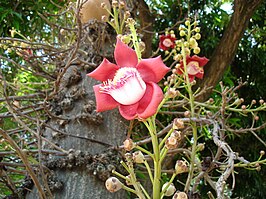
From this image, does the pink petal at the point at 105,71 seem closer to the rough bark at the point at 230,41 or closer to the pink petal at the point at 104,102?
the pink petal at the point at 104,102

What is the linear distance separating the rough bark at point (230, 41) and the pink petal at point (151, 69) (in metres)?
1.36

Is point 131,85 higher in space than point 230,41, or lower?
lower

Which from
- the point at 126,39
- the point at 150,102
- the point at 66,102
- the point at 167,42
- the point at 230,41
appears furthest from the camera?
the point at 230,41

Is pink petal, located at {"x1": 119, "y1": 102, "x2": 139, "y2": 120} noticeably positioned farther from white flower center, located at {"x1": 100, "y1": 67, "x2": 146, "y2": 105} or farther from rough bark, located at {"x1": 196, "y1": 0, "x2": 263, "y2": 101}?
rough bark, located at {"x1": 196, "y1": 0, "x2": 263, "y2": 101}

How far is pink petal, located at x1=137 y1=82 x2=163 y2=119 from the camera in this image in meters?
0.50

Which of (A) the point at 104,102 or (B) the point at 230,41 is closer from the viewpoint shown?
(A) the point at 104,102

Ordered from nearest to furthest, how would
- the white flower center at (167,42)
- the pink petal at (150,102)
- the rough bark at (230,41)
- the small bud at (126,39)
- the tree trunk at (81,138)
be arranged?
the pink petal at (150,102) → the small bud at (126,39) → the tree trunk at (81,138) → the white flower center at (167,42) → the rough bark at (230,41)

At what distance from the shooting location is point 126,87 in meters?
0.56

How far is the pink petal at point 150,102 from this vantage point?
1.65ft

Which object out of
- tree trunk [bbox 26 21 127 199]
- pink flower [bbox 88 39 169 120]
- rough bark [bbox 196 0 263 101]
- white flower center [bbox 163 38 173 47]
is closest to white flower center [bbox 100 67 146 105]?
pink flower [bbox 88 39 169 120]

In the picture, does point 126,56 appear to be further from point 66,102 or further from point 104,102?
point 66,102

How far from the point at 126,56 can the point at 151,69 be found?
5 centimetres

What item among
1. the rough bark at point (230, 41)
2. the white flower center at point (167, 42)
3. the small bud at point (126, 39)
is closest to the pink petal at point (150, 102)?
the small bud at point (126, 39)

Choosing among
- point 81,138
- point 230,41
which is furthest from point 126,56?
point 230,41
